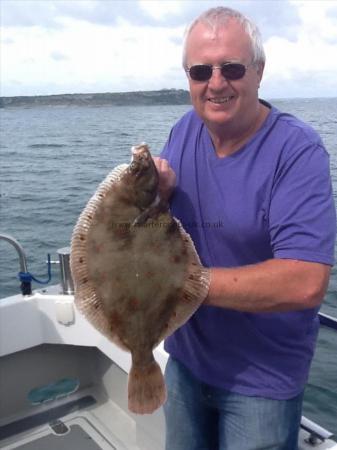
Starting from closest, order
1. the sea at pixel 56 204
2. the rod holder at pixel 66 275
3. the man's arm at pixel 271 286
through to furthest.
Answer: the man's arm at pixel 271 286 → the rod holder at pixel 66 275 → the sea at pixel 56 204

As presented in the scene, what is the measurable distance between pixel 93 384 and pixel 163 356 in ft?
5.09

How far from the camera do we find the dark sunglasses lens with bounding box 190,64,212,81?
7.68 ft

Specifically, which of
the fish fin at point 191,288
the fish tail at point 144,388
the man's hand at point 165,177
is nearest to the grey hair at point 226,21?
the man's hand at point 165,177

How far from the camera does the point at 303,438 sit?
298cm

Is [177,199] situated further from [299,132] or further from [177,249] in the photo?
[299,132]

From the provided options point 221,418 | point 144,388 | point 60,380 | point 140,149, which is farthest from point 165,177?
point 60,380

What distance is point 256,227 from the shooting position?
7.59 ft

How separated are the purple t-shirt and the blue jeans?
0.06 meters

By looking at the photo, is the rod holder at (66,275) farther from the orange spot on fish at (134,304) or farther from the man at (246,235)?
the orange spot on fish at (134,304)

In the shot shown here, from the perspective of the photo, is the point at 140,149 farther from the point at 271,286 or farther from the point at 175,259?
the point at 271,286

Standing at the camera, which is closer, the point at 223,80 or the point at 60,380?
the point at 223,80

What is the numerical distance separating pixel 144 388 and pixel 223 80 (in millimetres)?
1328

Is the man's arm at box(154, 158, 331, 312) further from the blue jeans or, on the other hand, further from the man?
the blue jeans

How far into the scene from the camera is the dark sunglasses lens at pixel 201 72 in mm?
2340
